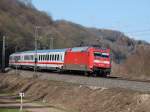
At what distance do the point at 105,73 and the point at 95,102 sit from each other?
16.3 metres

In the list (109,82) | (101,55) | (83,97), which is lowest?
(83,97)

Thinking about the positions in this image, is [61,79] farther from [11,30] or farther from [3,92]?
[11,30]

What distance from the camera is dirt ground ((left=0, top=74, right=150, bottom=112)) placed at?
29.4 m

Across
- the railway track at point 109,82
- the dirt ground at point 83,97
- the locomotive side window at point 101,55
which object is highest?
the locomotive side window at point 101,55

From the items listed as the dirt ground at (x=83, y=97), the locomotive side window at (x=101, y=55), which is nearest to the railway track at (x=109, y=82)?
the dirt ground at (x=83, y=97)

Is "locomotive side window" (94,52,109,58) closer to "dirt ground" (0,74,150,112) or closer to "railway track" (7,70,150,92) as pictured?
"railway track" (7,70,150,92)

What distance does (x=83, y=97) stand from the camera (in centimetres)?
3747

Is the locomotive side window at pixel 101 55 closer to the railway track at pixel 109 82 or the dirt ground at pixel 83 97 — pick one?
the railway track at pixel 109 82

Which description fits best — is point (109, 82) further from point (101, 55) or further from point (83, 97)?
point (101, 55)

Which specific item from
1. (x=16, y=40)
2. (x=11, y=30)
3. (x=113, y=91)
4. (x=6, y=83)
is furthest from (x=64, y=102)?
(x=11, y=30)

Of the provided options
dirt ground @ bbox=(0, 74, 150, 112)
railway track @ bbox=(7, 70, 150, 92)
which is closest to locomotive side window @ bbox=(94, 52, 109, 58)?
railway track @ bbox=(7, 70, 150, 92)

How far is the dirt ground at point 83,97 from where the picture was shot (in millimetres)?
29391

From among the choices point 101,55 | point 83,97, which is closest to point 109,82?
point 83,97

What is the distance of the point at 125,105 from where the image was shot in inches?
1176
